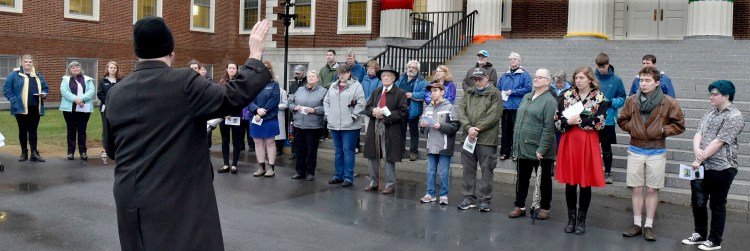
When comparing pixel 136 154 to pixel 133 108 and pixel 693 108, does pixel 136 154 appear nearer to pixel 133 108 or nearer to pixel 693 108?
pixel 133 108

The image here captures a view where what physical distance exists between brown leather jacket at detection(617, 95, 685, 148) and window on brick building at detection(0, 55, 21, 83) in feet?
75.3

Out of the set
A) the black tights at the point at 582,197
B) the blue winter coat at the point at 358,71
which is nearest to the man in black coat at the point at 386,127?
the black tights at the point at 582,197

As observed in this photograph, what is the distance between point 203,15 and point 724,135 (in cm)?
2669

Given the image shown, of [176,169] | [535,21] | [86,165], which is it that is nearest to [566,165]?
[176,169]

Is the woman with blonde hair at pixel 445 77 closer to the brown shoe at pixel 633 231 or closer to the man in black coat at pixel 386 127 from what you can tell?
the man in black coat at pixel 386 127

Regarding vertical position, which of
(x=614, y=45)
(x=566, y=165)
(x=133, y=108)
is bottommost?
(x=566, y=165)

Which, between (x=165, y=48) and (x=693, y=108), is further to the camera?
(x=693, y=108)

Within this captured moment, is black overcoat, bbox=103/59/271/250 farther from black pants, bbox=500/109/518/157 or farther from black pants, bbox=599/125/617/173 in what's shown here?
black pants, bbox=500/109/518/157

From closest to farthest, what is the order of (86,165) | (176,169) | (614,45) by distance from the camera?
(176,169) → (86,165) → (614,45)

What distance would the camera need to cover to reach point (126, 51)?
92.8 ft

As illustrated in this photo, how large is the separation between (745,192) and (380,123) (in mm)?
5123

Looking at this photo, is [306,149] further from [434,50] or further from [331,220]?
[434,50]

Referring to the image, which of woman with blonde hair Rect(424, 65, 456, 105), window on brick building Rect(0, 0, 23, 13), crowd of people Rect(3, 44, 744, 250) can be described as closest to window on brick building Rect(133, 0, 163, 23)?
window on brick building Rect(0, 0, 23, 13)

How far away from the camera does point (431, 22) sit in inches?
821
